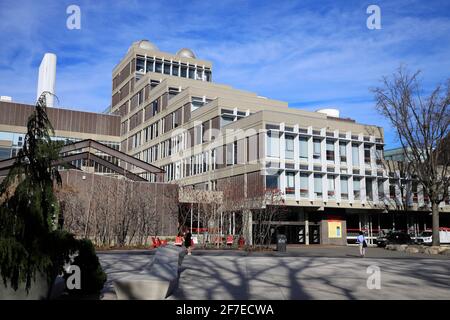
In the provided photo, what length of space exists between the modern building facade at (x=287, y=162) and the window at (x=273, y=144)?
0.09 meters

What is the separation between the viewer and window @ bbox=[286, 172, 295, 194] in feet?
135

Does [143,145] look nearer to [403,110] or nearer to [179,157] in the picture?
[179,157]

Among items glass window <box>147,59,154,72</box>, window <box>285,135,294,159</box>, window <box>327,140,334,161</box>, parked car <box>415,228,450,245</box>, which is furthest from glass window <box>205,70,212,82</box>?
parked car <box>415,228,450,245</box>

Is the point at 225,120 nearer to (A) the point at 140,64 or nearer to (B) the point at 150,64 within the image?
(A) the point at 140,64

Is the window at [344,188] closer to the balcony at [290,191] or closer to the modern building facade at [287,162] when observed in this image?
the modern building facade at [287,162]

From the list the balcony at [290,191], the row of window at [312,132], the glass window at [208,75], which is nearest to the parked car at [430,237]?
the row of window at [312,132]

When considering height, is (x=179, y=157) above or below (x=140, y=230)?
above

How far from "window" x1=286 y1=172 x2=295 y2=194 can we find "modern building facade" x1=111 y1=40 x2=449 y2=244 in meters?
0.09

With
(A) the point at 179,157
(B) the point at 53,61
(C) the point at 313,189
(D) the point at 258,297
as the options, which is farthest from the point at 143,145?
(D) the point at 258,297

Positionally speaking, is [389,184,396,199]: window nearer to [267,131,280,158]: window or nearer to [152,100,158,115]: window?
[267,131,280,158]: window

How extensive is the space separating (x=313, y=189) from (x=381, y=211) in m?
9.76

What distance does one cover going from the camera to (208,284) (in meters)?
12.4

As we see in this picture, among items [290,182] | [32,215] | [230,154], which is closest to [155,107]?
[230,154]

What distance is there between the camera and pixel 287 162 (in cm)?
4153
